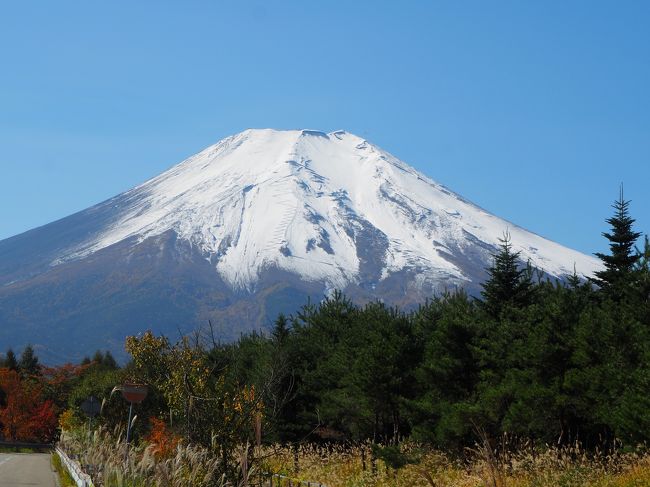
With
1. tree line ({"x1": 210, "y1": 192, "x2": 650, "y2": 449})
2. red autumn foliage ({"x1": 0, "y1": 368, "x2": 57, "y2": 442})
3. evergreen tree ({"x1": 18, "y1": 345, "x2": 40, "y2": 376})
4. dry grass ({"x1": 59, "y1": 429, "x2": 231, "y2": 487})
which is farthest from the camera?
evergreen tree ({"x1": 18, "y1": 345, "x2": 40, "y2": 376})

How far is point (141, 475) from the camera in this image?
11.5 meters

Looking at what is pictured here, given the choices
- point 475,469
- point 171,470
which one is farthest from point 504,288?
point 171,470

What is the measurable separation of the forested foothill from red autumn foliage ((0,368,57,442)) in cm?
3869

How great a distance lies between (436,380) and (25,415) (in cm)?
5303

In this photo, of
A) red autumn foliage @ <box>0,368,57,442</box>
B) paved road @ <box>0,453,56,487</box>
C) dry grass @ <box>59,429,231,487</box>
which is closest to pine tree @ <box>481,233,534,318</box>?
paved road @ <box>0,453,56,487</box>

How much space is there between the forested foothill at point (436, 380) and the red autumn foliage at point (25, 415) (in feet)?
127

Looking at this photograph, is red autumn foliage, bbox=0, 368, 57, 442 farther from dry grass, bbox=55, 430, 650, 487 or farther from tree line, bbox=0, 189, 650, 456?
dry grass, bbox=55, 430, 650, 487

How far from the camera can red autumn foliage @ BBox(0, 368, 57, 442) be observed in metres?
72.8

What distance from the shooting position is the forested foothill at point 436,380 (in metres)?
13.6

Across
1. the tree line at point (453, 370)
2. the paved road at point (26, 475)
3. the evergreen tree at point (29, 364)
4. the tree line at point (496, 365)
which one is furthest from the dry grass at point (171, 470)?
the evergreen tree at point (29, 364)

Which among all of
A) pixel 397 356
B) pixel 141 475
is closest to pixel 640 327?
pixel 397 356

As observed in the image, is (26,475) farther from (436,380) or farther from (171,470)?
(171,470)

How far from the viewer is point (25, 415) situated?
73.0m

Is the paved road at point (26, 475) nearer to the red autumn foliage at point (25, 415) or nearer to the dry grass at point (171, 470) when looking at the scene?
the dry grass at point (171, 470)
